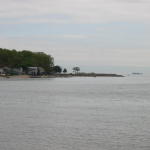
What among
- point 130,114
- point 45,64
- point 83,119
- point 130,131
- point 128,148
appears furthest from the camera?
point 45,64

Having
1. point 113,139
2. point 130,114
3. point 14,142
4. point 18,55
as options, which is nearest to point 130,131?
point 113,139

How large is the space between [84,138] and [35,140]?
2.55 meters

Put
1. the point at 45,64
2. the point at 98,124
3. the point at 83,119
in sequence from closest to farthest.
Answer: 1. the point at 98,124
2. the point at 83,119
3. the point at 45,64

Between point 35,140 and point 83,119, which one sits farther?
point 83,119

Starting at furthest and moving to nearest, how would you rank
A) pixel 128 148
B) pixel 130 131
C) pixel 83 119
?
1. pixel 83 119
2. pixel 130 131
3. pixel 128 148

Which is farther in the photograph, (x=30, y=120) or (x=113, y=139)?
(x=30, y=120)

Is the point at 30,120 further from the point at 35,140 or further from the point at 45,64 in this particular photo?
the point at 45,64

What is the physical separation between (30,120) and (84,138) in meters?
7.90

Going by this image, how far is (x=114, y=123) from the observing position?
96.4ft

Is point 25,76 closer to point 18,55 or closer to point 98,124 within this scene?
point 18,55

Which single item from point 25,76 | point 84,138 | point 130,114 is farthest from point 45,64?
point 84,138

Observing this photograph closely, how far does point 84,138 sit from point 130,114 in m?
12.3

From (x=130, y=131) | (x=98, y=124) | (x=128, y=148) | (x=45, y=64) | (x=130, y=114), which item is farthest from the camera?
(x=45, y=64)

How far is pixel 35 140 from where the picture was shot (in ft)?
75.1
